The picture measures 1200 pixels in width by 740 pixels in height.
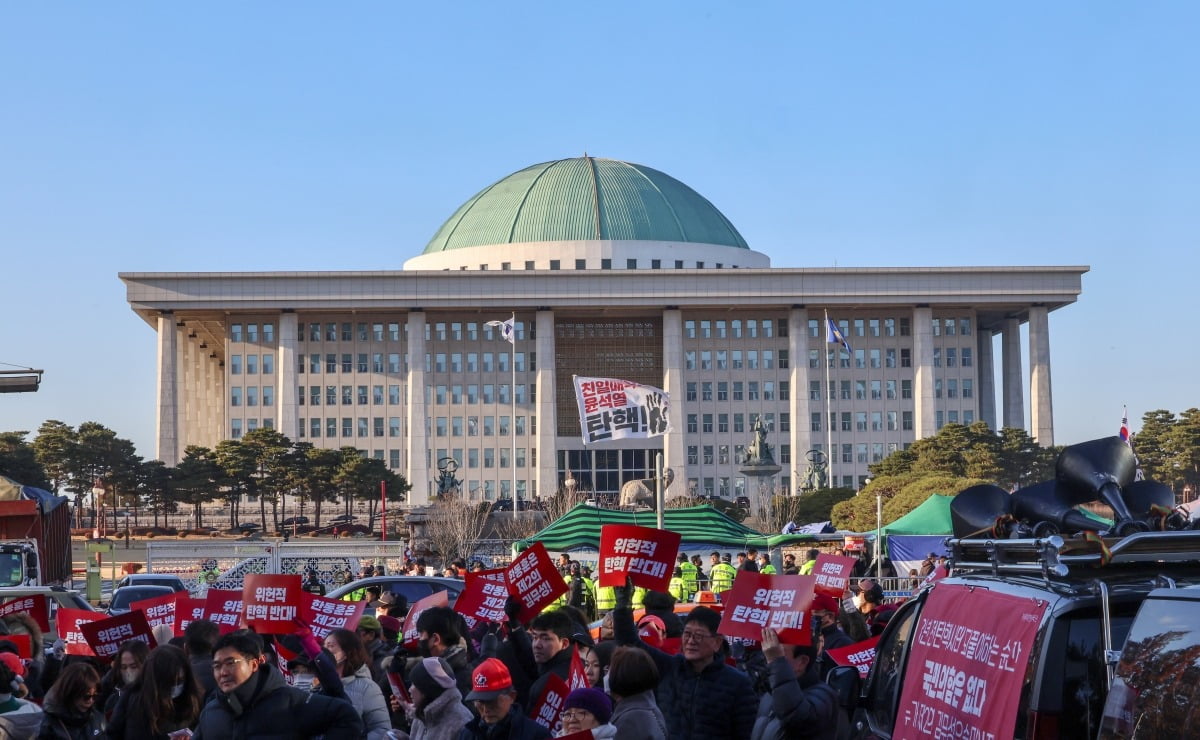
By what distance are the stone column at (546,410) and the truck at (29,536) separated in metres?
A: 89.5

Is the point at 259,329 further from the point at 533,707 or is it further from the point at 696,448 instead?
the point at 533,707

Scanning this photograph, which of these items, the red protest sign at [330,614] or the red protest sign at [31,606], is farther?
the red protest sign at [31,606]

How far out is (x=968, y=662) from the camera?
21.4 ft

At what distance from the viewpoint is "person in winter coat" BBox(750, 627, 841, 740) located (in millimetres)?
7738

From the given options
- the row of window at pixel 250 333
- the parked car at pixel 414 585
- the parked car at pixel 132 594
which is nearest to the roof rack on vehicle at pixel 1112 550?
the parked car at pixel 414 585

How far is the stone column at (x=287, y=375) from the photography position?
120 meters

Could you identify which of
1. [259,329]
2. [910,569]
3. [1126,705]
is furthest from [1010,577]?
[259,329]

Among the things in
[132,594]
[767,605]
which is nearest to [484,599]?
[767,605]

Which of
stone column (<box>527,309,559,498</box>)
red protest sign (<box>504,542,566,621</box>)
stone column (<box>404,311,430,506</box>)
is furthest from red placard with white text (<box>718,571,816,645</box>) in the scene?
stone column (<box>527,309,559,498</box>)

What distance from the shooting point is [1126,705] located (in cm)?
514

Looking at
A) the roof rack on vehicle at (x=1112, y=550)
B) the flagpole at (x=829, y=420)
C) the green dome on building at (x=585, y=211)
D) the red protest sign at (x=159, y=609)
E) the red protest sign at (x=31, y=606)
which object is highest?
the green dome on building at (x=585, y=211)

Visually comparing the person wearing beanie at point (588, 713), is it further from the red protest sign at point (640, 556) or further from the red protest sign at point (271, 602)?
the red protest sign at point (271, 602)

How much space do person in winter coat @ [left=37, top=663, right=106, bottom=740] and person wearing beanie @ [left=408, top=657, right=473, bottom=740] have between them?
5.08 feet

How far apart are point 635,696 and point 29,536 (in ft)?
70.6
